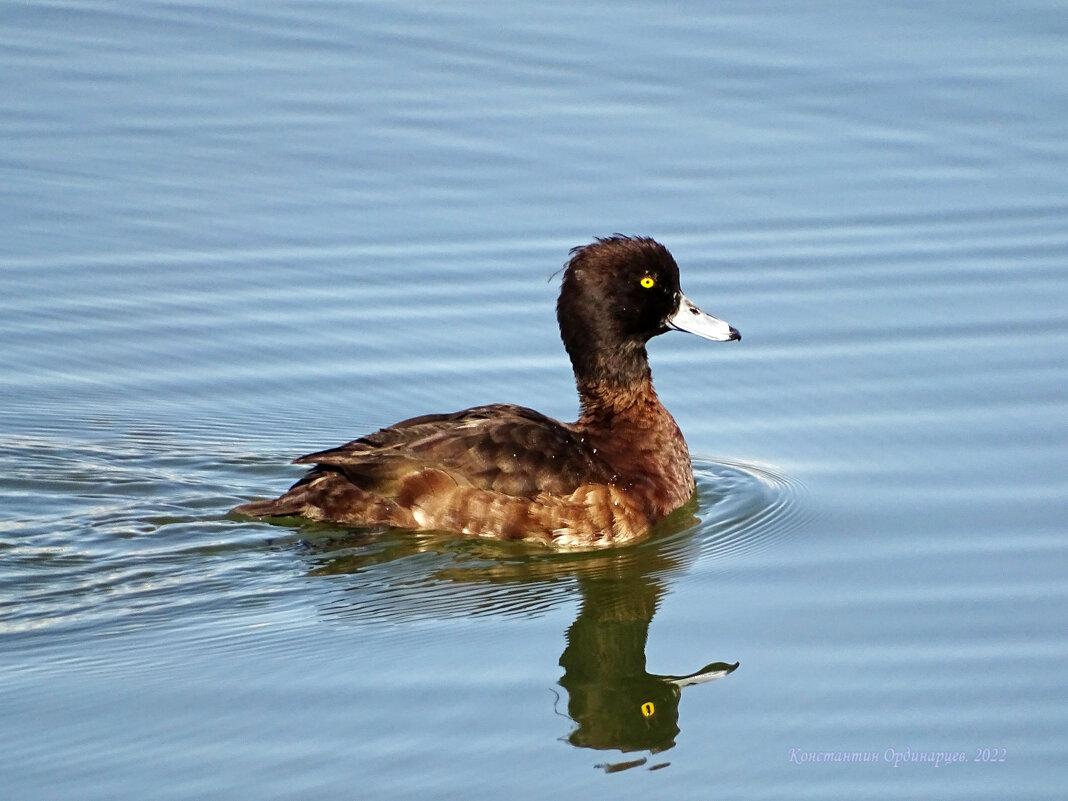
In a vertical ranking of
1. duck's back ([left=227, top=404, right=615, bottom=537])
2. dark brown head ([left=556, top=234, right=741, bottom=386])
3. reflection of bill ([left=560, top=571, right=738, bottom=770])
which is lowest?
reflection of bill ([left=560, top=571, right=738, bottom=770])

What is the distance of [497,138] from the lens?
14.5 metres

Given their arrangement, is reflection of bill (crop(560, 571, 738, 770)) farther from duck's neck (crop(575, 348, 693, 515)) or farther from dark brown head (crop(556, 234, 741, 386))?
dark brown head (crop(556, 234, 741, 386))

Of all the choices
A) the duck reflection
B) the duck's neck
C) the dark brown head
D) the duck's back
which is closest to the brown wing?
the duck's back

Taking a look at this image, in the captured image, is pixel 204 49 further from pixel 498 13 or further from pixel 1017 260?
pixel 1017 260

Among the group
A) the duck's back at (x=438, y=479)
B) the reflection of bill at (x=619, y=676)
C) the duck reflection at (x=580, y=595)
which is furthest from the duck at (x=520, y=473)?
the reflection of bill at (x=619, y=676)

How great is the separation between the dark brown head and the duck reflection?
963 mm

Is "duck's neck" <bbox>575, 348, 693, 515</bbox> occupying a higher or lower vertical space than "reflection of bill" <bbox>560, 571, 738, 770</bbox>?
higher

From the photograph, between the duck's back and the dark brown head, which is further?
the dark brown head

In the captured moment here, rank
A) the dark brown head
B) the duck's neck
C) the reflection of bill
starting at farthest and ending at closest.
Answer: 1. the dark brown head
2. the duck's neck
3. the reflection of bill

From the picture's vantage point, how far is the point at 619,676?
8.02m

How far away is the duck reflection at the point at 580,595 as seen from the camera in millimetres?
7566

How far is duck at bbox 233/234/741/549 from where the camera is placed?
9414 mm

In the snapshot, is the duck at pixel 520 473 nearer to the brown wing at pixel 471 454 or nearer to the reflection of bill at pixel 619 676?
the brown wing at pixel 471 454

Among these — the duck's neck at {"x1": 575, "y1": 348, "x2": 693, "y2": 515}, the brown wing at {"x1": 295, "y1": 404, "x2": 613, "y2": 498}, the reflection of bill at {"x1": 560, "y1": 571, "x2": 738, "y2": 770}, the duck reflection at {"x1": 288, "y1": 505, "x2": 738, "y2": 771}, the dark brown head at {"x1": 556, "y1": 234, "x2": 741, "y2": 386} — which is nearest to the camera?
the reflection of bill at {"x1": 560, "y1": 571, "x2": 738, "y2": 770}
